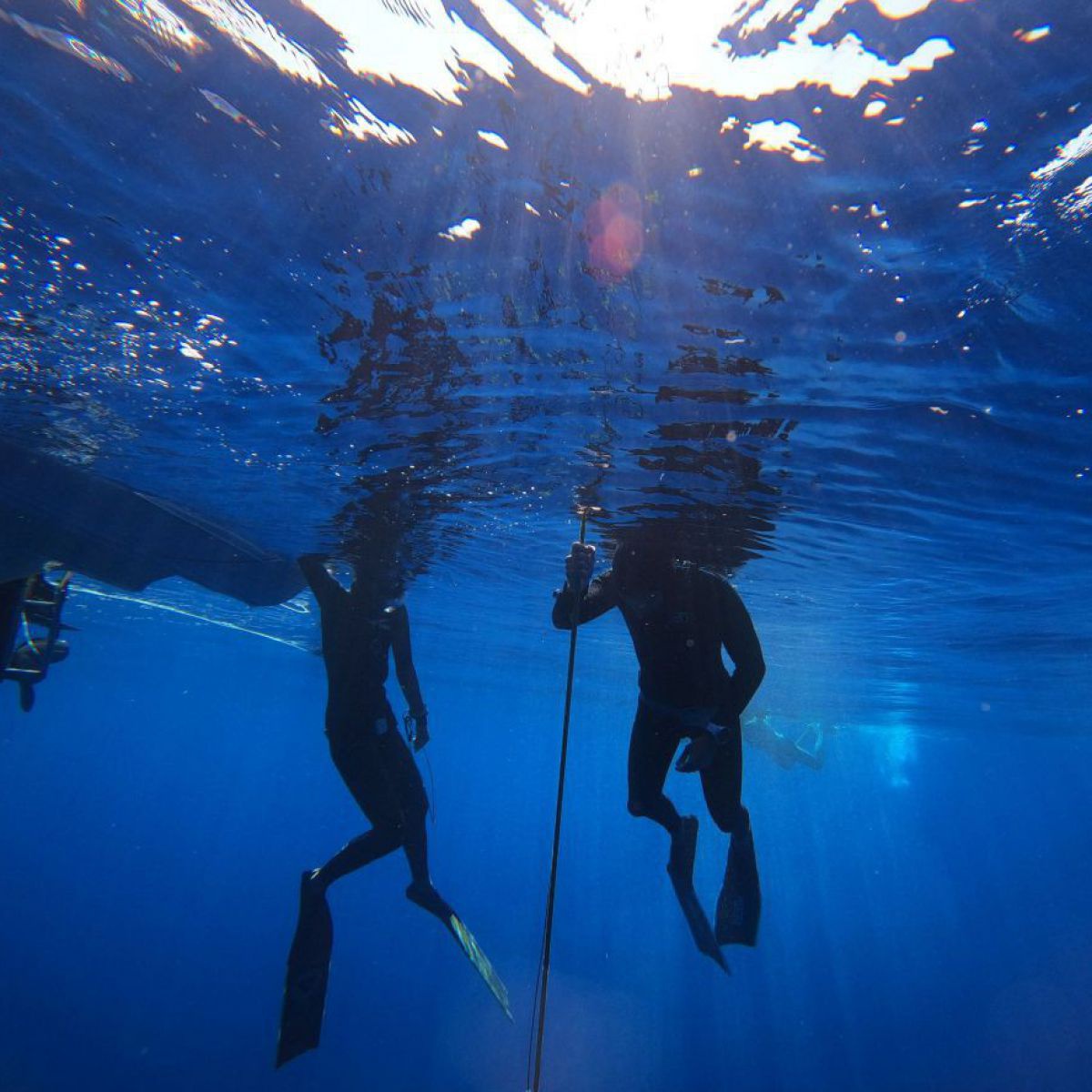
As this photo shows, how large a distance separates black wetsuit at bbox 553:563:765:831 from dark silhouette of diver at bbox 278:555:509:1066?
2510 mm

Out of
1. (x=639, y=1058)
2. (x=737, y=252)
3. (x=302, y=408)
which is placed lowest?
(x=639, y=1058)

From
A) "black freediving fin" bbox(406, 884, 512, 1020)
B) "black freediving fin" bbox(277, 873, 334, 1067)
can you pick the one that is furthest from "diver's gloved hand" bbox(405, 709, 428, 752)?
"black freediving fin" bbox(277, 873, 334, 1067)

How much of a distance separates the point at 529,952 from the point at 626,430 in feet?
129

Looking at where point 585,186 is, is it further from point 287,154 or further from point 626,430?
point 626,430

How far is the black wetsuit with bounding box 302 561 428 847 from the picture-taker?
6.80m

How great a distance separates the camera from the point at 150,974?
28.2 metres

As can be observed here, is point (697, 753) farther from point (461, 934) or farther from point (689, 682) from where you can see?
point (461, 934)

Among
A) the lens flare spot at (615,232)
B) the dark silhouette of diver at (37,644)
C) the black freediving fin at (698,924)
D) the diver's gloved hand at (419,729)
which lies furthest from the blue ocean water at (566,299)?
the black freediving fin at (698,924)

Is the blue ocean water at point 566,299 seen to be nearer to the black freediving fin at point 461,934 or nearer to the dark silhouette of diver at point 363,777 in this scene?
the dark silhouette of diver at point 363,777

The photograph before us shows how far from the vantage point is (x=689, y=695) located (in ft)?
19.6

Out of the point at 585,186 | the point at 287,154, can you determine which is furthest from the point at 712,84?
the point at 287,154

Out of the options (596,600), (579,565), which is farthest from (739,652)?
(579,565)

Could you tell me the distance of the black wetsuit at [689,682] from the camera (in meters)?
5.73

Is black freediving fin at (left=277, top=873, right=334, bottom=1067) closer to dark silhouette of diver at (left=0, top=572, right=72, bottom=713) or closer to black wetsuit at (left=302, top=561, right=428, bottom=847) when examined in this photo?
black wetsuit at (left=302, top=561, right=428, bottom=847)
